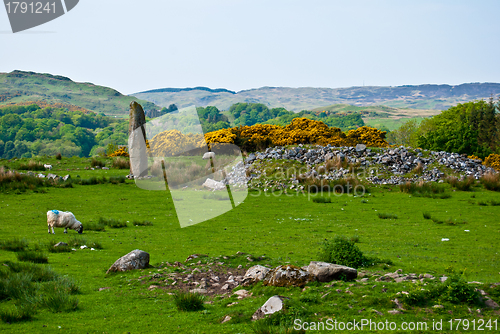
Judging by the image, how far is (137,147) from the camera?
2750cm

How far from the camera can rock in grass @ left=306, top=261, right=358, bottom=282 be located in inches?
269

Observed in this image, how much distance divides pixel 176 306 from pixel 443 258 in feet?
24.6

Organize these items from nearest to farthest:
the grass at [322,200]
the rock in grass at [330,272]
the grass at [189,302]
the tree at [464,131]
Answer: the grass at [189,302], the rock in grass at [330,272], the grass at [322,200], the tree at [464,131]

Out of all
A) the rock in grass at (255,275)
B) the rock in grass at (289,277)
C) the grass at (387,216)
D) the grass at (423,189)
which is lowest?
the grass at (423,189)

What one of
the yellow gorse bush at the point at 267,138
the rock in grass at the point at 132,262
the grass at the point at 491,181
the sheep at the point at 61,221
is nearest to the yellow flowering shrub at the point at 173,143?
the yellow gorse bush at the point at 267,138

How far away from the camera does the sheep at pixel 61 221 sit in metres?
12.5

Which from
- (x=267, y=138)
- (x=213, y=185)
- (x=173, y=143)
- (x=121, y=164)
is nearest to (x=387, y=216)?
(x=213, y=185)

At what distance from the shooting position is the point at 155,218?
1673 cm

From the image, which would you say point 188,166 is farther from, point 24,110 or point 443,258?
point 24,110

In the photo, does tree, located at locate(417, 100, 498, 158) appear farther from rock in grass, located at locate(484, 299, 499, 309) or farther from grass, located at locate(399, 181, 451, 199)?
rock in grass, located at locate(484, 299, 499, 309)

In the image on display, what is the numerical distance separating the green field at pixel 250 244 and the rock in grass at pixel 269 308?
17 cm

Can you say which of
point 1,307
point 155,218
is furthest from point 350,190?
point 1,307

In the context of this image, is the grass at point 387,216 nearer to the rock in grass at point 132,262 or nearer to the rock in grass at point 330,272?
the rock in grass at point 330,272

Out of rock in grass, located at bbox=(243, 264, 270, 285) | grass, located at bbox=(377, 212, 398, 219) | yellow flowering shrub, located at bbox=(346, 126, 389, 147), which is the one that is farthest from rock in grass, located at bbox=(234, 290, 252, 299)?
yellow flowering shrub, located at bbox=(346, 126, 389, 147)
